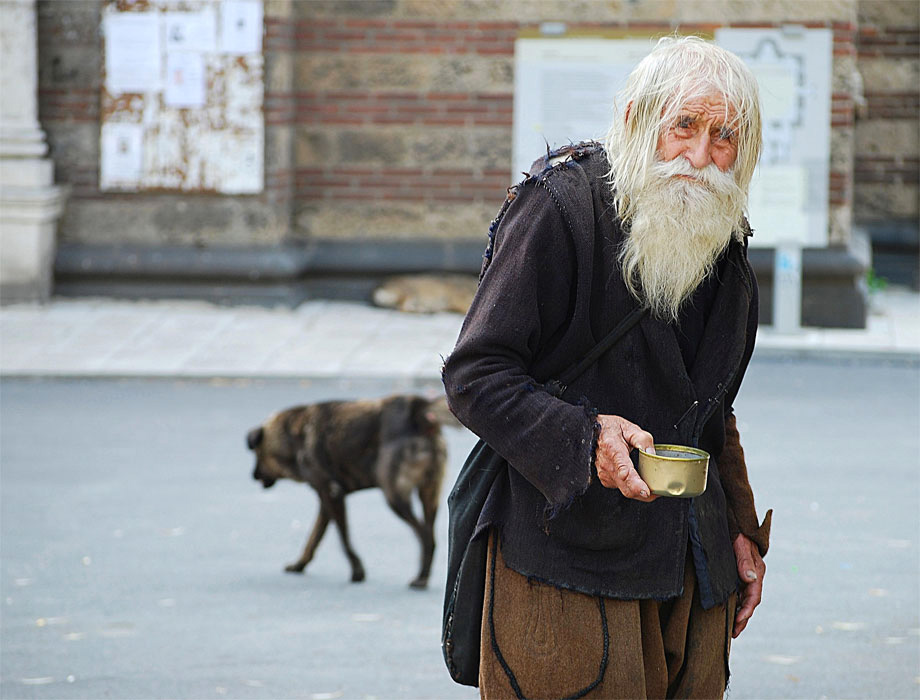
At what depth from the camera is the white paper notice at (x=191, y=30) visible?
13.8m

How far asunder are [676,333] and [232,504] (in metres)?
5.10

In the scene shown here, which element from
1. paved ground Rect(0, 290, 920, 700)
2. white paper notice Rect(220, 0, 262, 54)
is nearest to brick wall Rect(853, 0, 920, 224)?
paved ground Rect(0, 290, 920, 700)

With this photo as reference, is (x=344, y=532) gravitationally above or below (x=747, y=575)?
below

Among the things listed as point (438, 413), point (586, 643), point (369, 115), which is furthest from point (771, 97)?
point (586, 643)

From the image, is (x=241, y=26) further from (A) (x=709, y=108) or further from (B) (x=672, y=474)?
(B) (x=672, y=474)

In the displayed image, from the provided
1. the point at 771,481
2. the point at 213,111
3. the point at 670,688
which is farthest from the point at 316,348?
the point at 670,688

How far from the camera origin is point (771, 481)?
8.28 meters

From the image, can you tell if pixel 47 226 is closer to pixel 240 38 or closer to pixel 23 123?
pixel 23 123

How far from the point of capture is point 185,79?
45.6 feet

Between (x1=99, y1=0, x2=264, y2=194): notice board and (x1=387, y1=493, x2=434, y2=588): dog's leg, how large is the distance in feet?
25.6

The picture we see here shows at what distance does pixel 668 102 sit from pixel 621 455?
65cm

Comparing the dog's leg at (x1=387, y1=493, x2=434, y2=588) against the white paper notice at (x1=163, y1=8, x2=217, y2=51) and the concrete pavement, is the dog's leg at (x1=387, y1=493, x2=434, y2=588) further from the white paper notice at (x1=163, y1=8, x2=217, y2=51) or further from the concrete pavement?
the white paper notice at (x1=163, y1=8, x2=217, y2=51)

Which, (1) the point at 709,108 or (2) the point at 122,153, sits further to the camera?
(2) the point at 122,153

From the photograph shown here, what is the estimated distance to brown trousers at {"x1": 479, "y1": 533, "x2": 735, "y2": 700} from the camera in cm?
293
